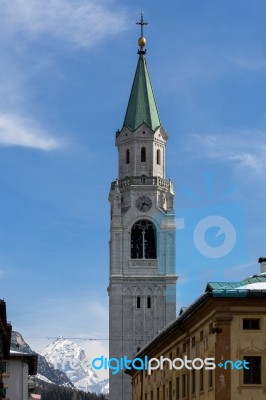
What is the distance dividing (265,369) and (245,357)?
1.37 metres

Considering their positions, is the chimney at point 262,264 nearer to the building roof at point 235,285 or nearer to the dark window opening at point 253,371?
the building roof at point 235,285

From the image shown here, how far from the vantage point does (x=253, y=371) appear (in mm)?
68688

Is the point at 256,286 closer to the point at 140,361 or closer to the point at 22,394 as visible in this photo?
the point at 140,361

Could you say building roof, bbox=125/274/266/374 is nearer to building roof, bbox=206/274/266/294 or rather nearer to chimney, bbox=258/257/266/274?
building roof, bbox=206/274/266/294

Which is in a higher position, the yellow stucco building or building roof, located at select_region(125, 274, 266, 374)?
building roof, located at select_region(125, 274, 266, 374)

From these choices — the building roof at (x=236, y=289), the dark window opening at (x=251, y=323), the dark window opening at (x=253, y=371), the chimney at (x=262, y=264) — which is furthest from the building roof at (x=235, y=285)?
the chimney at (x=262, y=264)

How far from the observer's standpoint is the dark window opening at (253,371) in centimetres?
6850

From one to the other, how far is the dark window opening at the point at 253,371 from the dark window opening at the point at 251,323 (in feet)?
5.55

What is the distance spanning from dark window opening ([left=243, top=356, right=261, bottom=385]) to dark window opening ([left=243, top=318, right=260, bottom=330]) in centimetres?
169

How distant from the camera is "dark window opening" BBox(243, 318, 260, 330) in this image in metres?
69.1

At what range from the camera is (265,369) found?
Answer: 68312 millimetres

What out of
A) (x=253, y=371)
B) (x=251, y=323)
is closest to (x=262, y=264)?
(x=251, y=323)

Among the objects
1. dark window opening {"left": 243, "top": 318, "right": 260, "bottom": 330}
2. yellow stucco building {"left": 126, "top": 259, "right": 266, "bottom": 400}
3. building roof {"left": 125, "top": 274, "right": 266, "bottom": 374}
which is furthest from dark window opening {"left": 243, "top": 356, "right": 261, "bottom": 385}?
building roof {"left": 125, "top": 274, "right": 266, "bottom": 374}

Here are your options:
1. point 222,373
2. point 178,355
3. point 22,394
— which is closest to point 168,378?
point 178,355
